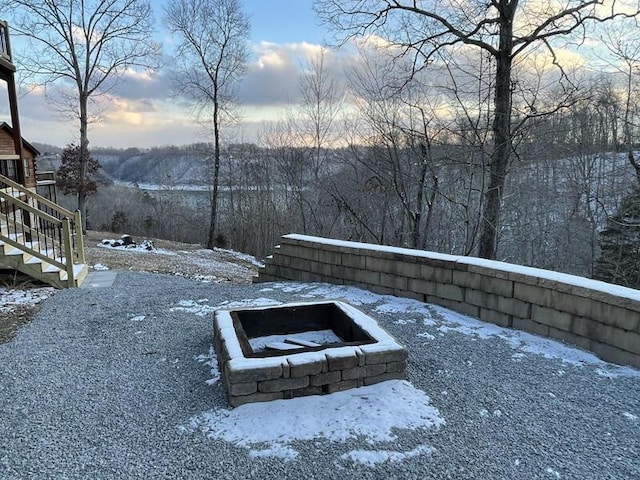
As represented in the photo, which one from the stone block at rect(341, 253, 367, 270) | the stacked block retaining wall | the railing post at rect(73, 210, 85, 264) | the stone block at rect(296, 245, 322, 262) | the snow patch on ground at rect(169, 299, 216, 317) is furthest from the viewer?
the railing post at rect(73, 210, 85, 264)

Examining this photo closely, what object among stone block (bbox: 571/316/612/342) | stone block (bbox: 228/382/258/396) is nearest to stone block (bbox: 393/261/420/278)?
stone block (bbox: 571/316/612/342)

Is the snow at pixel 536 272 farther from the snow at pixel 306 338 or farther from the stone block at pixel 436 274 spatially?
the snow at pixel 306 338

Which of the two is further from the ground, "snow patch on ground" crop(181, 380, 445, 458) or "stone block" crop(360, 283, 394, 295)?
"stone block" crop(360, 283, 394, 295)

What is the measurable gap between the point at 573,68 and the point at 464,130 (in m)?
2.34

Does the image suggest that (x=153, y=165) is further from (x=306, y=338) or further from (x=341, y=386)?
(x=341, y=386)

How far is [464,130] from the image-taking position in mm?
8344

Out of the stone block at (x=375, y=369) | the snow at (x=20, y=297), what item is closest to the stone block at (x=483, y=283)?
the stone block at (x=375, y=369)

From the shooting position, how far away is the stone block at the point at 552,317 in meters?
3.62

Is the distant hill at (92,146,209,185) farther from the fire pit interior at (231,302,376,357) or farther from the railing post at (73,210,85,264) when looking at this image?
the fire pit interior at (231,302,376,357)

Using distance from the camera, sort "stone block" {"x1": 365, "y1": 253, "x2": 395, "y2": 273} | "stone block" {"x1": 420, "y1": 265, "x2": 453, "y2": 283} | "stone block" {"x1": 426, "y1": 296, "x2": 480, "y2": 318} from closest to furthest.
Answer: "stone block" {"x1": 426, "y1": 296, "x2": 480, "y2": 318} → "stone block" {"x1": 420, "y1": 265, "x2": 453, "y2": 283} → "stone block" {"x1": 365, "y1": 253, "x2": 395, "y2": 273}

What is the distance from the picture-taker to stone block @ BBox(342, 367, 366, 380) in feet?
9.22

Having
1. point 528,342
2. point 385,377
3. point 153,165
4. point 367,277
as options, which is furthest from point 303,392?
point 153,165

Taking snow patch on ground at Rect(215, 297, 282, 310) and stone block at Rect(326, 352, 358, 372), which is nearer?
stone block at Rect(326, 352, 358, 372)

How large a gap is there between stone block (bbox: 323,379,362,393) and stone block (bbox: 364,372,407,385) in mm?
68
